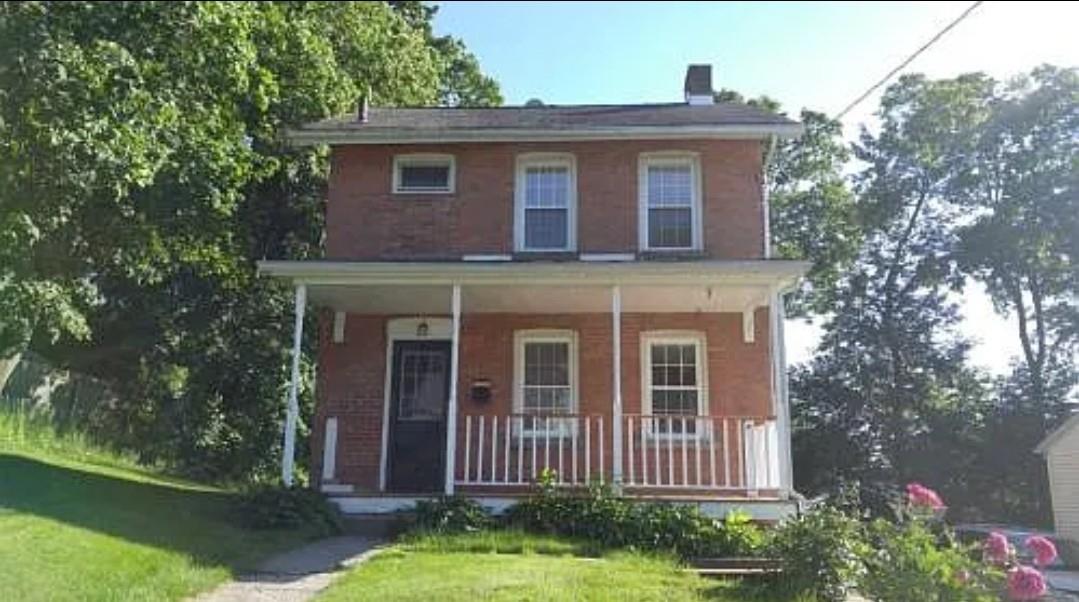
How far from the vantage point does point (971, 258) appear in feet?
110

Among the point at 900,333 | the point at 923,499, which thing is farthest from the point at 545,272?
the point at 900,333

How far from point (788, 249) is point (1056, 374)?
1103 cm

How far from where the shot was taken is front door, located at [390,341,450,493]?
1502 centimetres

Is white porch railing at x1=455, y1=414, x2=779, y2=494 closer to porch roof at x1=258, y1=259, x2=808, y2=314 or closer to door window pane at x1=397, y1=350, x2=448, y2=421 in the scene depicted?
door window pane at x1=397, y1=350, x2=448, y2=421

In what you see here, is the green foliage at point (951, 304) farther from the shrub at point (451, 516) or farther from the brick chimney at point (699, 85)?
the shrub at point (451, 516)

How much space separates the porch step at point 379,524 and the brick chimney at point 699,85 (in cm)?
953

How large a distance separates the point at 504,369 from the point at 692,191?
13.3 ft

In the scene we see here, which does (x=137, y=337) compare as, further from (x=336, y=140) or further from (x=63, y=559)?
(x=63, y=559)

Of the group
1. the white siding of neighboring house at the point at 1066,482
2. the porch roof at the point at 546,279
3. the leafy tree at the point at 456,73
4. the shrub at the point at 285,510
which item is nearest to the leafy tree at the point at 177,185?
the leafy tree at the point at 456,73

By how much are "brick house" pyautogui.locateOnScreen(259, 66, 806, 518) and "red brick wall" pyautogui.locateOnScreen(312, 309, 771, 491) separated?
0.08 feet

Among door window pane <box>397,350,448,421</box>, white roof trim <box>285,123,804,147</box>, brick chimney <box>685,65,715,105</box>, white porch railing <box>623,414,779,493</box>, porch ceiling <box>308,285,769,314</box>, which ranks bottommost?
white porch railing <box>623,414,779,493</box>

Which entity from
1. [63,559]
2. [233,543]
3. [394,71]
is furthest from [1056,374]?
[63,559]

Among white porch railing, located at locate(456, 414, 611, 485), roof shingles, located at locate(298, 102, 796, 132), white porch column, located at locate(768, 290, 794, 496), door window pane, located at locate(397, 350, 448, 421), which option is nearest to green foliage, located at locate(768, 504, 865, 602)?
white porch column, located at locate(768, 290, 794, 496)

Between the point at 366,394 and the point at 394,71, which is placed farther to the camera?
the point at 394,71
